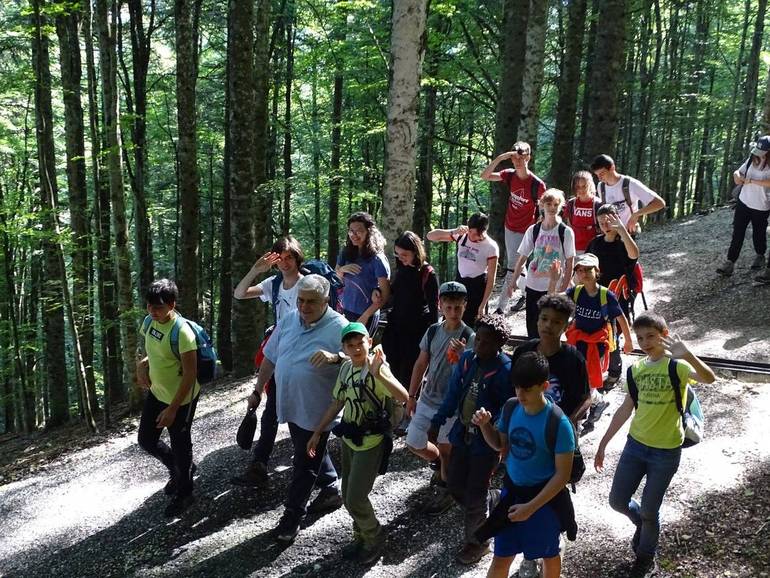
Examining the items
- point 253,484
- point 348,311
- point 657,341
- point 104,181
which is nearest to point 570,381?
point 657,341

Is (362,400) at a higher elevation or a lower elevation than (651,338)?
lower

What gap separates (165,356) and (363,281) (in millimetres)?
1981

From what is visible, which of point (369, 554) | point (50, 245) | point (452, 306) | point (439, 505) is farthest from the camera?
point (50, 245)

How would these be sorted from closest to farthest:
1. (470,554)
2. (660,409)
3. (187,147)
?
(660,409) → (470,554) → (187,147)

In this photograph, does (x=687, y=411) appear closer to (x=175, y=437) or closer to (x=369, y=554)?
(x=369, y=554)

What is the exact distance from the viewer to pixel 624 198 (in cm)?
689

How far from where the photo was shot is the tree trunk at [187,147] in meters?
11.4

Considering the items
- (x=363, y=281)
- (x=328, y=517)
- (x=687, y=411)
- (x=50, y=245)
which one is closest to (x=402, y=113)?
(x=363, y=281)

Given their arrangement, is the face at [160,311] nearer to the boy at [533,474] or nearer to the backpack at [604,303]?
the boy at [533,474]

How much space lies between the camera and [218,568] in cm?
449

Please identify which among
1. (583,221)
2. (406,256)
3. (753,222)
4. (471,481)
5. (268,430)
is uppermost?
→ (583,221)

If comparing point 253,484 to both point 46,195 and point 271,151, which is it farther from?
point 271,151

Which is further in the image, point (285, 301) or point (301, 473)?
point (285, 301)

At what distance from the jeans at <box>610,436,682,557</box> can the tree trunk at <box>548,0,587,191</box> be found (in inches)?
349
